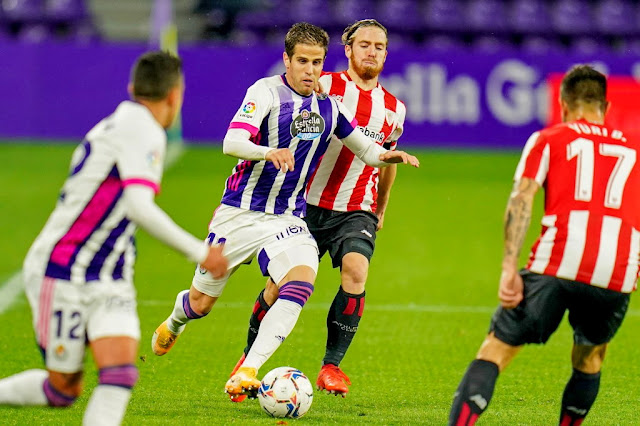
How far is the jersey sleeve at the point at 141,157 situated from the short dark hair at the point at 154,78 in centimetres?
18

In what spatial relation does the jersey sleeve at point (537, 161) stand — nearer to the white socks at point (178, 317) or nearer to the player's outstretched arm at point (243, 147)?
the player's outstretched arm at point (243, 147)

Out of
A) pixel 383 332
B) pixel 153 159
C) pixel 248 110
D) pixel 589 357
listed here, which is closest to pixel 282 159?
pixel 248 110

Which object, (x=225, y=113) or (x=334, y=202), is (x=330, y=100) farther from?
(x=225, y=113)

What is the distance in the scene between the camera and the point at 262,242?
651 cm

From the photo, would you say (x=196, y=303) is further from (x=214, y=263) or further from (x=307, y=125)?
(x=214, y=263)

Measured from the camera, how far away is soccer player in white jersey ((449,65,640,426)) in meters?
5.08

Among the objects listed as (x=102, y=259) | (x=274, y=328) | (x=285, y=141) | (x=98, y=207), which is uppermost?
(x=98, y=207)

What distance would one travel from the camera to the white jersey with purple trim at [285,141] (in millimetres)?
6535

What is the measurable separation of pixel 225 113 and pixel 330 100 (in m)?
12.6

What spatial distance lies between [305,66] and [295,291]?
4.16 feet

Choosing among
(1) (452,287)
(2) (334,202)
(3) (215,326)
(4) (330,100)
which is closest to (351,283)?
(2) (334,202)

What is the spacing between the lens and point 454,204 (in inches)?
591

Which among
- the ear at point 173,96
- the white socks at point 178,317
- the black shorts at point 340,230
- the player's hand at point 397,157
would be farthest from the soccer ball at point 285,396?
the ear at point 173,96

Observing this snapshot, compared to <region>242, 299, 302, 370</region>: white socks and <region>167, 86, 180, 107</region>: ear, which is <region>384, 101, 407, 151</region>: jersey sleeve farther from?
<region>167, 86, 180, 107</region>: ear
